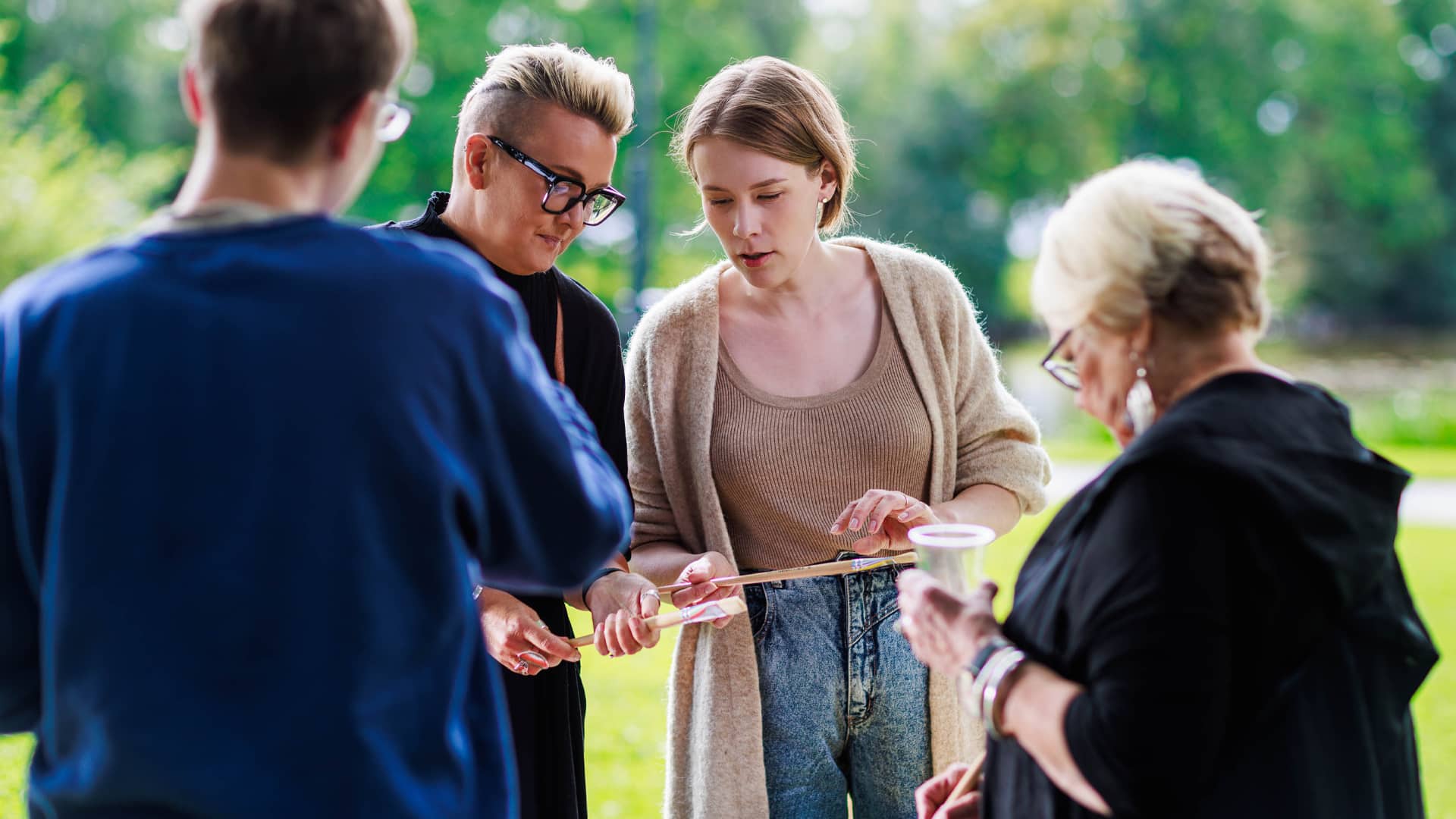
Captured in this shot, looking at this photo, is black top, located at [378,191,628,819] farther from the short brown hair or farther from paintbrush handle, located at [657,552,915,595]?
the short brown hair

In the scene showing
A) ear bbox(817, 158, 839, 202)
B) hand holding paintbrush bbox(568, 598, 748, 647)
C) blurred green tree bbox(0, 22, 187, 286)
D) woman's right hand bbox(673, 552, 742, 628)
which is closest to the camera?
hand holding paintbrush bbox(568, 598, 748, 647)

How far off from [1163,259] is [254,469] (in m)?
1.09

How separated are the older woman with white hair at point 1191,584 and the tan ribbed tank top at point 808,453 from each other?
0.90m

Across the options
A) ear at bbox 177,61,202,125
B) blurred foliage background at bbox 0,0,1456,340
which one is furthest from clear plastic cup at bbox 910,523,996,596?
blurred foliage background at bbox 0,0,1456,340

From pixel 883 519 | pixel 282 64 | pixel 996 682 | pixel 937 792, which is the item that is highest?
pixel 282 64

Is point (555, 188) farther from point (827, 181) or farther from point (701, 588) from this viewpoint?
point (701, 588)

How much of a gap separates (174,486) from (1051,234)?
3.68ft

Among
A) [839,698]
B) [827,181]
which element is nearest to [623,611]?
[839,698]

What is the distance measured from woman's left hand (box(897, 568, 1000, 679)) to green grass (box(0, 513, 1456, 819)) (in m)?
1.35

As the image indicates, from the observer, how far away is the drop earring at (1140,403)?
1710 millimetres

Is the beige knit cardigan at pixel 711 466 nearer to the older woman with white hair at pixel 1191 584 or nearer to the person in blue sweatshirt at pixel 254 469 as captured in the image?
the older woman with white hair at pixel 1191 584

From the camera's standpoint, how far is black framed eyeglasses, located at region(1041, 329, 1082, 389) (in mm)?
1809

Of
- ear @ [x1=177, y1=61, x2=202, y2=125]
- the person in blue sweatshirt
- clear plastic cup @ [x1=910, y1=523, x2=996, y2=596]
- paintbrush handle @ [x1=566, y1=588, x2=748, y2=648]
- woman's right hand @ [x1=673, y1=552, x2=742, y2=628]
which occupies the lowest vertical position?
woman's right hand @ [x1=673, y1=552, x2=742, y2=628]

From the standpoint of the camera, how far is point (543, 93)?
8.25 feet
